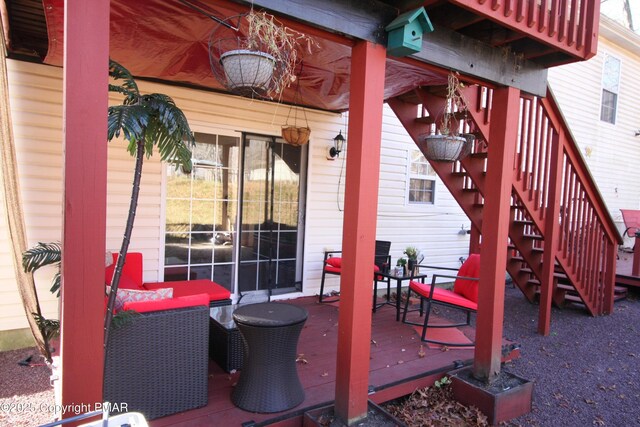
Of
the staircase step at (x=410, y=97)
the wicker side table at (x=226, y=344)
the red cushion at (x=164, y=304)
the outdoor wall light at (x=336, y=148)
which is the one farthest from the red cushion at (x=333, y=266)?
the red cushion at (x=164, y=304)

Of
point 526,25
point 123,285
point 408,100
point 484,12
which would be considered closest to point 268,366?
point 123,285

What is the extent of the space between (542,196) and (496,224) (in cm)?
210

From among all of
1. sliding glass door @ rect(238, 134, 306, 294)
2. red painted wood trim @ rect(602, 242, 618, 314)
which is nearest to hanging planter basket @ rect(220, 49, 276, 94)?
sliding glass door @ rect(238, 134, 306, 294)

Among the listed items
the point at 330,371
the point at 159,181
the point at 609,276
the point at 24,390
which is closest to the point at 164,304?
the point at 330,371

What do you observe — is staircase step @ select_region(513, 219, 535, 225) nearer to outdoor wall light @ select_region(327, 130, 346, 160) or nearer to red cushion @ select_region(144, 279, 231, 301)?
outdoor wall light @ select_region(327, 130, 346, 160)

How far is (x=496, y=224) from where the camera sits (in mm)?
2982

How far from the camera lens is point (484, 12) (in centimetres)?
236

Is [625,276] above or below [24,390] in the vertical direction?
above

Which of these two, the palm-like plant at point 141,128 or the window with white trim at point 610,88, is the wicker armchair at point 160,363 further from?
the window with white trim at point 610,88

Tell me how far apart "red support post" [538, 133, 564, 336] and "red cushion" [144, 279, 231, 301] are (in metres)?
3.48

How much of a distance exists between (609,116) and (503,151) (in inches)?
353

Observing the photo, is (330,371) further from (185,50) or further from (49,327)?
(185,50)

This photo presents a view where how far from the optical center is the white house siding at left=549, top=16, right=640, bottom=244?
8.59 metres

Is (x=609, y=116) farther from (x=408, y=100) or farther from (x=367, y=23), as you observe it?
(x=367, y=23)
